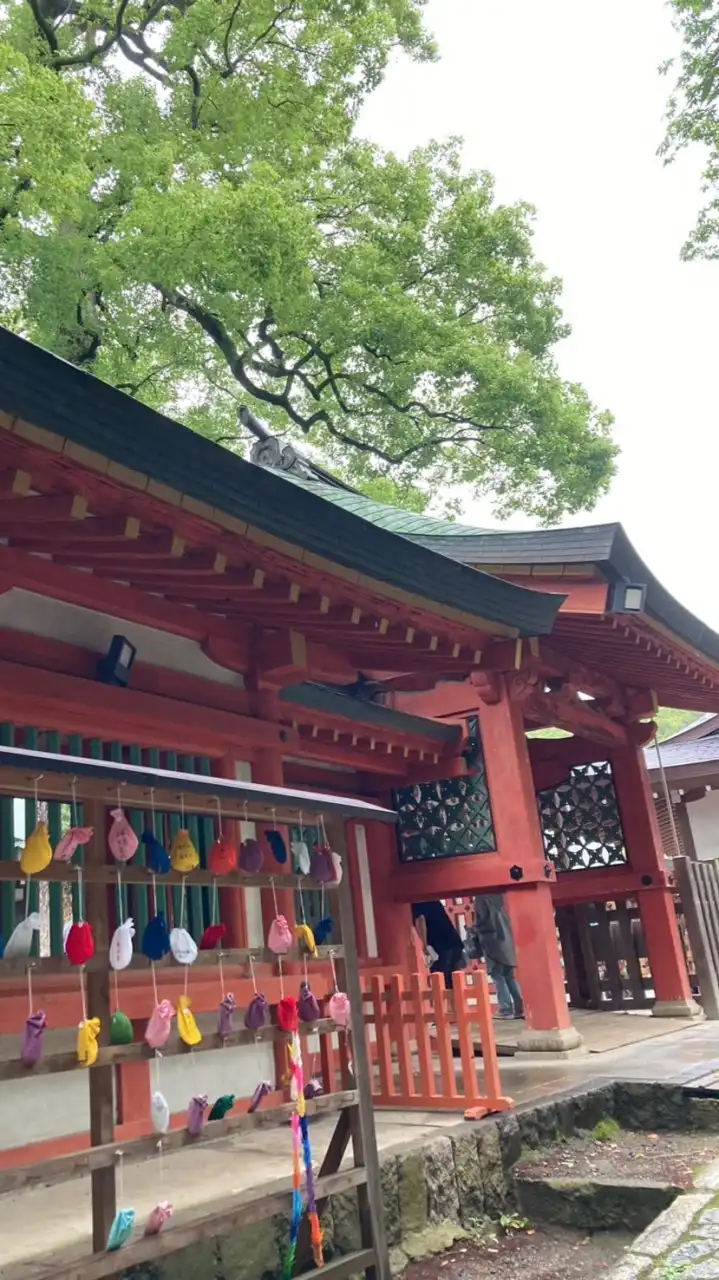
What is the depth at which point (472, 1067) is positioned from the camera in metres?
4.95

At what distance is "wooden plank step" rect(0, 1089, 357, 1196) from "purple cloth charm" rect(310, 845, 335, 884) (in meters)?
0.77

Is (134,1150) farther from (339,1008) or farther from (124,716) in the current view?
(124,716)

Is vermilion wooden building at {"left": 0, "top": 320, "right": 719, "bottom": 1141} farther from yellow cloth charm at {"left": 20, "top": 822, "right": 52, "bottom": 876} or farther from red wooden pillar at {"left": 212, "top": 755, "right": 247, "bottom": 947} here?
yellow cloth charm at {"left": 20, "top": 822, "right": 52, "bottom": 876}

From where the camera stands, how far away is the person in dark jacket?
1162 centimetres

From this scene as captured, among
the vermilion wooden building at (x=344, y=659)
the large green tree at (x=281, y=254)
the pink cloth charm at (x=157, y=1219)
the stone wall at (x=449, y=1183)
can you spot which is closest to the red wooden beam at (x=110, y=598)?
the vermilion wooden building at (x=344, y=659)

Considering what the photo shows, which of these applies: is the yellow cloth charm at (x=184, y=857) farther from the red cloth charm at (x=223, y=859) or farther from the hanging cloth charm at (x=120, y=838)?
the hanging cloth charm at (x=120, y=838)

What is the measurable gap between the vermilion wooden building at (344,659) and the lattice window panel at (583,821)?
0.03 m


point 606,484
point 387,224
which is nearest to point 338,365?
point 387,224

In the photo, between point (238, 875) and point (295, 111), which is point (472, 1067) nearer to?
point (238, 875)

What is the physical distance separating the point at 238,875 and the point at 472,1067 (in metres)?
2.41

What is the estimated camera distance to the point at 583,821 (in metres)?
10.6

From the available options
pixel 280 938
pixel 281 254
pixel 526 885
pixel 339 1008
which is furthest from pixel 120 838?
Result: pixel 281 254

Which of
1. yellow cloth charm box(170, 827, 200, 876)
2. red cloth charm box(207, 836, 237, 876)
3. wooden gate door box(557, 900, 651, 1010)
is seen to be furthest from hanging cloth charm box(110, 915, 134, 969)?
wooden gate door box(557, 900, 651, 1010)

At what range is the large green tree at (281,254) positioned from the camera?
1437cm
